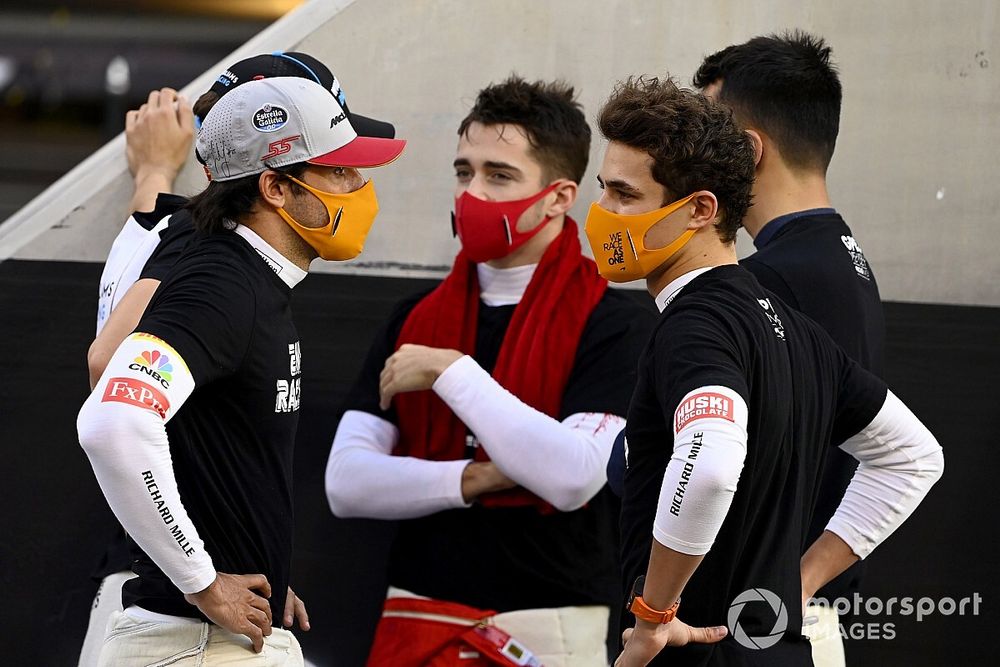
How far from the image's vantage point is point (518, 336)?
270 cm

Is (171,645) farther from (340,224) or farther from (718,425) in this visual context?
(718,425)

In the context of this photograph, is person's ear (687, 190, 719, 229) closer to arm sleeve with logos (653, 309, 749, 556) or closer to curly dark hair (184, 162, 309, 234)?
arm sleeve with logos (653, 309, 749, 556)

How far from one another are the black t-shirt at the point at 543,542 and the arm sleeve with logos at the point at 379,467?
10 cm

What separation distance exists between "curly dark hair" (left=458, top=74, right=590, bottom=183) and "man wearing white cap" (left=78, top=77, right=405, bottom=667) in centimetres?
64

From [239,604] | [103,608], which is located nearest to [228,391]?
[239,604]

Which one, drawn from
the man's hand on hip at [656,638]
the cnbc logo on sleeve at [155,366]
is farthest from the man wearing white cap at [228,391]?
the man's hand on hip at [656,638]

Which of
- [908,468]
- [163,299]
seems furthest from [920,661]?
[163,299]

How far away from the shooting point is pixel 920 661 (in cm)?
304

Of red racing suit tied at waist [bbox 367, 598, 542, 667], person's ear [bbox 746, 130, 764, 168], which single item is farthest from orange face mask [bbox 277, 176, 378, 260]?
red racing suit tied at waist [bbox 367, 598, 542, 667]

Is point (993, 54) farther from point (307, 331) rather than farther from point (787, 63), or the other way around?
point (307, 331)

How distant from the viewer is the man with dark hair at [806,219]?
2.21 meters

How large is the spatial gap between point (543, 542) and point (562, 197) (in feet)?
2.78

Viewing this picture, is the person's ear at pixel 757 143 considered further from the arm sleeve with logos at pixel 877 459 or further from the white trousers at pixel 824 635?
the white trousers at pixel 824 635

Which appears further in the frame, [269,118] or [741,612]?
[269,118]
